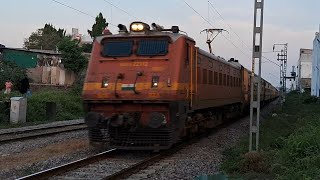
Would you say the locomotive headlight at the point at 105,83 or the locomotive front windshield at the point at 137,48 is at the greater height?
the locomotive front windshield at the point at 137,48

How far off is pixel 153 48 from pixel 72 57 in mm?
38139

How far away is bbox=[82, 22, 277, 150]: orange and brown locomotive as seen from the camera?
11.4 meters

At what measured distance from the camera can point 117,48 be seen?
40.6 ft

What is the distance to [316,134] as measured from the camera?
458 inches

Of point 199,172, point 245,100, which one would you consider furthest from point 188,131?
point 245,100

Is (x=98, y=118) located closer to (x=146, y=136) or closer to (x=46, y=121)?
(x=146, y=136)

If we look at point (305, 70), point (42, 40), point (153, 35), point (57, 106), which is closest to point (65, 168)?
point (153, 35)

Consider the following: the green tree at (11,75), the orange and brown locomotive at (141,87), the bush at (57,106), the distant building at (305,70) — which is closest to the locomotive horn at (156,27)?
the orange and brown locomotive at (141,87)

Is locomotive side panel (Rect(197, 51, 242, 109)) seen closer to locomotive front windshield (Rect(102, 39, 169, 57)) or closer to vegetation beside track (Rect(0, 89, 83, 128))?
locomotive front windshield (Rect(102, 39, 169, 57))

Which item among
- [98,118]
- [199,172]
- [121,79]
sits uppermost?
[121,79]

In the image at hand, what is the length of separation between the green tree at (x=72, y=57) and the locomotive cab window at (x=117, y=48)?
37080 mm

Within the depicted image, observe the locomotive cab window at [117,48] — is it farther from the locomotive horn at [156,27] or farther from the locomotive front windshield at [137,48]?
the locomotive horn at [156,27]

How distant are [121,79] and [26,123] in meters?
11.6

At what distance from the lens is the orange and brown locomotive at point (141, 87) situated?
11.4 m
